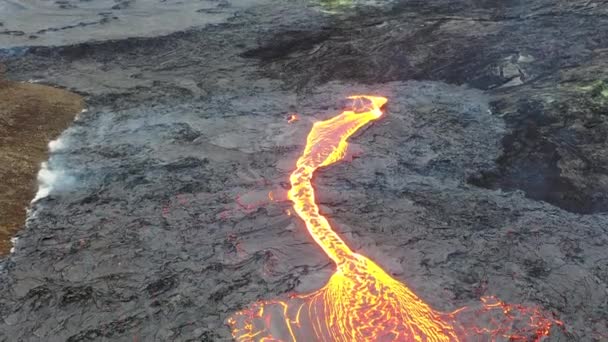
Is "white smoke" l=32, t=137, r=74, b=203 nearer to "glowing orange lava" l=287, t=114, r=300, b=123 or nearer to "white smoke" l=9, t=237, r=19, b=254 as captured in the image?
"white smoke" l=9, t=237, r=19, b=254

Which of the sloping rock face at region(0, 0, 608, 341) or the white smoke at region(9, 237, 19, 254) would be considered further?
the white smoke at region(9, 237, 19, 254)

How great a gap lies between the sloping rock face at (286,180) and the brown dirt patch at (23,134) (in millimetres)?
222

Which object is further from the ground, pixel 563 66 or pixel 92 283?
pixel 563 66

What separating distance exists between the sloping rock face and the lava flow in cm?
15

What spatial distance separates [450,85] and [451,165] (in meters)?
2.93

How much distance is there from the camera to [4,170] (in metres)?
6.83

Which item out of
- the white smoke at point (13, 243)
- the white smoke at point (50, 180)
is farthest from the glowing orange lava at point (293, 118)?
the white smoke at point (13, 243)

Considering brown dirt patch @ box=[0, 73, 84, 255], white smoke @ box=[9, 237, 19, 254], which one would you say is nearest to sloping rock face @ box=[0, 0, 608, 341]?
white smoke @ box=[9, 237, 19, 254]

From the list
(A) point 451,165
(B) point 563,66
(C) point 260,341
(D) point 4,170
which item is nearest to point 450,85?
(B) point 563,66

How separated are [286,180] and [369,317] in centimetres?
246

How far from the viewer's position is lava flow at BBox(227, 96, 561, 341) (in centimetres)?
462

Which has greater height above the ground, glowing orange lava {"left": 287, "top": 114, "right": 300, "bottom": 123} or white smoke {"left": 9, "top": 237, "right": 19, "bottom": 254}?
glowing orange lava {"left": 287, "top": 114, "right": 300, "bottom": 123}

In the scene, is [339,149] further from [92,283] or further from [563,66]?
[563,66]

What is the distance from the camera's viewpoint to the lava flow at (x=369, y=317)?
182 inches
